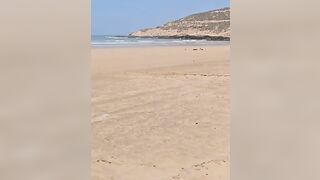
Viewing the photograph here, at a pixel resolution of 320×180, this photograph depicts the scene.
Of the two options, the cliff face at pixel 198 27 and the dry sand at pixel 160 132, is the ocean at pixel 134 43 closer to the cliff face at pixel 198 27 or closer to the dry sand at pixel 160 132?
the cliff face at pixel 198 27

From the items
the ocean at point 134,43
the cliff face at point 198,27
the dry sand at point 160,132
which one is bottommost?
the dry sand at point 160,132

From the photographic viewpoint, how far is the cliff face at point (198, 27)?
5616 cm

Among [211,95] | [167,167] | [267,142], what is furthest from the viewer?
[211,95]

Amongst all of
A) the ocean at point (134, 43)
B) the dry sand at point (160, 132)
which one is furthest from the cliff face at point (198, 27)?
the dry sand at point (160, 132)

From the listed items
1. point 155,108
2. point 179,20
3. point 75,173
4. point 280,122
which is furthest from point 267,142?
point 179,20

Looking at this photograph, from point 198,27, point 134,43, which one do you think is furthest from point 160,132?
point 198,27

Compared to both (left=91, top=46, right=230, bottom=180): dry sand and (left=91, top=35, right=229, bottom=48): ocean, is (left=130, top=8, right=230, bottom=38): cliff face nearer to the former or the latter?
(left=91, top=35, right=229, bottom=48): ocean

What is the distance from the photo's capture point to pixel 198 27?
6184 cm

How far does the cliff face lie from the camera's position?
56.2 meters

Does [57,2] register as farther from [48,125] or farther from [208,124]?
[208,124]

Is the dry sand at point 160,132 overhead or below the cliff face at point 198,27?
below

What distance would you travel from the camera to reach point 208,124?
15.1ft

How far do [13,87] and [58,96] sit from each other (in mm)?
213

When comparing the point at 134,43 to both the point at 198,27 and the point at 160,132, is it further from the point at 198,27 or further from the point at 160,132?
the point at 198,27
